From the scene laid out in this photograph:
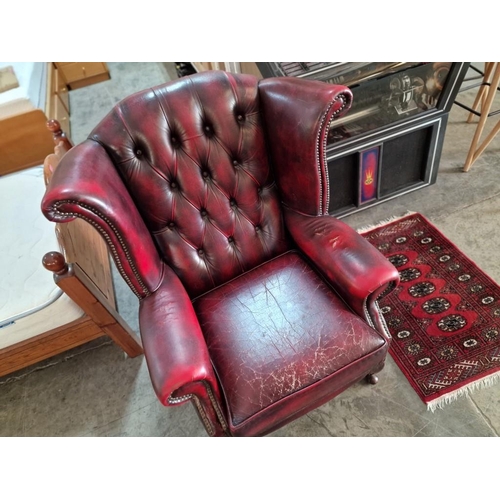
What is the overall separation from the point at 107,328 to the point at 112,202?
0.70 meters

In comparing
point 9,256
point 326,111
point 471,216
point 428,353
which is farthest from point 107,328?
point 471,216

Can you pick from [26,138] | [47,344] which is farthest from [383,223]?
[26,138]

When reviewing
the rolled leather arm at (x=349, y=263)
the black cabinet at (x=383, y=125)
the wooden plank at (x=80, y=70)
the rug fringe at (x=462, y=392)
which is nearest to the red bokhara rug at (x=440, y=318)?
the rug fringe at (x=462, y=392)

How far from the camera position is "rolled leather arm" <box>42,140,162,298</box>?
974mm

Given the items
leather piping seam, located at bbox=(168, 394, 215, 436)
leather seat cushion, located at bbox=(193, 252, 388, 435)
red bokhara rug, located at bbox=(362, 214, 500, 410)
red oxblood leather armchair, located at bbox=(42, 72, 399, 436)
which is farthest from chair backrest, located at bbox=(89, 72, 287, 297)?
red bokhara rug, located at bbox=(362, 214, 500, 410)

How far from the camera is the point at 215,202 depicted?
4.48 ft

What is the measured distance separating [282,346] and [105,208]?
666 millimetres

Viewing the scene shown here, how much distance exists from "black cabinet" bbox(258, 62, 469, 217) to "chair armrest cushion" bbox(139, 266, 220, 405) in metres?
1.13

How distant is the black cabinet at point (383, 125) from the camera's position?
1757 millimetres

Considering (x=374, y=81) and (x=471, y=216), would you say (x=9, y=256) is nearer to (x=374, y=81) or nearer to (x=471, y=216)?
(x=374, y=81)

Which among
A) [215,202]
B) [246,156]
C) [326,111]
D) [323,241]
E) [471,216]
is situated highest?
[326,111]

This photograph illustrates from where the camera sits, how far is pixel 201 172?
133cm

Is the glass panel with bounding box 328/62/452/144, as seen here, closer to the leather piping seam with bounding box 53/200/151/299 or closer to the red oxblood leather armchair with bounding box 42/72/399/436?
the red oxblood leather armchair with bounding box 42/72/399/436

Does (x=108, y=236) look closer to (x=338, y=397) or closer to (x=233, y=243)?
(x=233, y=243)
